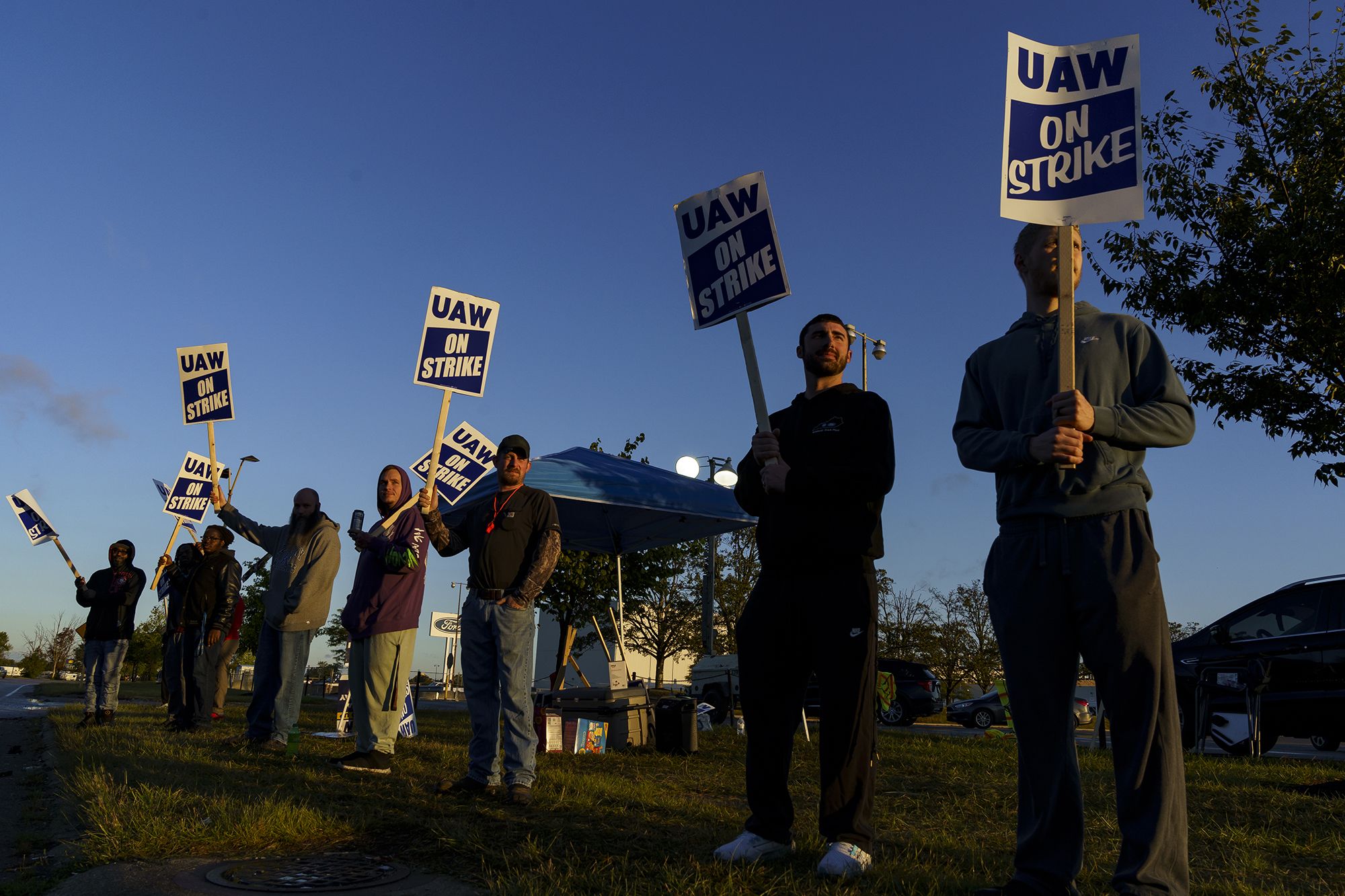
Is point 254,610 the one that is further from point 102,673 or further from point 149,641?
point 102,673

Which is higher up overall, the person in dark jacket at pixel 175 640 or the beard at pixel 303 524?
the beard at pixel 303 524

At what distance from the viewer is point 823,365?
4051mm

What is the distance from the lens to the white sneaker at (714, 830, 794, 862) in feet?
11.5

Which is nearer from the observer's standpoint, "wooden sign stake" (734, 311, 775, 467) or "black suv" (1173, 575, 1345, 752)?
"wooden sign stake" (734, 311, 775, 467)

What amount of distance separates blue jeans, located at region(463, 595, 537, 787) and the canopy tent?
384 cm

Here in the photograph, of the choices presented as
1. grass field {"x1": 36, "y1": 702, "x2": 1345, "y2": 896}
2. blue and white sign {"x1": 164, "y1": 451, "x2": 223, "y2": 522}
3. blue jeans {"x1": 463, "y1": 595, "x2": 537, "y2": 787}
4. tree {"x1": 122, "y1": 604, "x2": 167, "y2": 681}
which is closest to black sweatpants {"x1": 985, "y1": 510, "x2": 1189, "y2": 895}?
grass field {"x1": 36, "y1": 702, "x2": 1345, "y2": 896}

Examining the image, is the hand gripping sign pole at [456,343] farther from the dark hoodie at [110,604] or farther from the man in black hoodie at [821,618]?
the dark hoodie at [110,604]

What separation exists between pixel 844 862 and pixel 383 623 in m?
4.14

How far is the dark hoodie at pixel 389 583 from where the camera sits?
6.55m

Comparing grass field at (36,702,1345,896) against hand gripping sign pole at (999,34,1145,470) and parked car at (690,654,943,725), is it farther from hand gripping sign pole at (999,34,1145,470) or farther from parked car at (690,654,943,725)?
parked car at (690,654,943,725)

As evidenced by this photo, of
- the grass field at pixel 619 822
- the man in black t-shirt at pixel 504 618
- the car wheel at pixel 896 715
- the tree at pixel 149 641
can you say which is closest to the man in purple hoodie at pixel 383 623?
the grass field at pixel 619 822

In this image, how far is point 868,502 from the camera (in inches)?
150

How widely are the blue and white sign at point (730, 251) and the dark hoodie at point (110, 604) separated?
8881 millimetres

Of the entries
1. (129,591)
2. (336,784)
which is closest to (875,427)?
(336,784)
